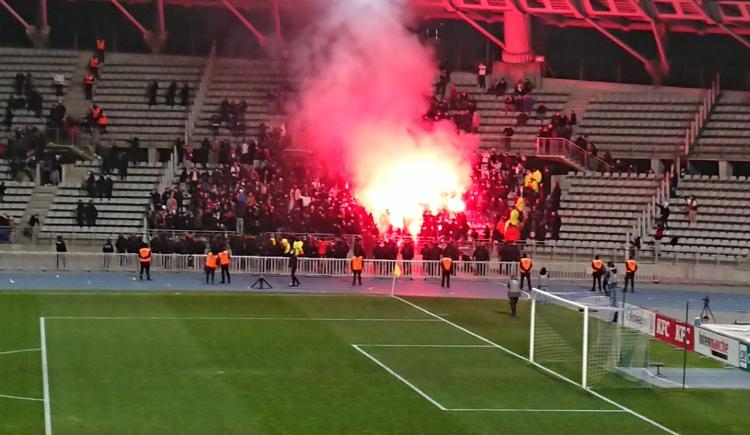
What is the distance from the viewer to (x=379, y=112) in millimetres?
53250

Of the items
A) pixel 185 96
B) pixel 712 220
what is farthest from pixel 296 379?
pixel 185 96

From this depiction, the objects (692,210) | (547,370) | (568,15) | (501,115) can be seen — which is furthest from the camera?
(501,115)

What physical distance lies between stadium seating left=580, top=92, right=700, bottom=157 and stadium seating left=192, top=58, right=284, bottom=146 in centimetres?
1213

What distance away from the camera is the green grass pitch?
72.4ft

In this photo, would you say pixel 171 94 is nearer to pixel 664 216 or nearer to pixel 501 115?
pixel 501 115

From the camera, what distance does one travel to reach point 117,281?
41.5 m

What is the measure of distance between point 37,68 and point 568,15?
2095 centimetres

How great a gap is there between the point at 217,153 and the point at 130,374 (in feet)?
90.0

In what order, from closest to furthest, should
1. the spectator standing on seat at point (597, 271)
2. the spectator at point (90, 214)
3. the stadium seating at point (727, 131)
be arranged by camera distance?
1. the spectator standing on seat at point (597, 271)
2. the spectator at point (90, 214)
3. the stadium seating at point (727, 131)

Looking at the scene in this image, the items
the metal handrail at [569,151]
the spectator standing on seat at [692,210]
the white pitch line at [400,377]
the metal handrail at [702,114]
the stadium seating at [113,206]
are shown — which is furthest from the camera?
the metal handrail at [702,114]

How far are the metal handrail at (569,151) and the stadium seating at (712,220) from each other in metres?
3.16

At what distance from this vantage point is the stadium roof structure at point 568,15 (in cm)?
4947

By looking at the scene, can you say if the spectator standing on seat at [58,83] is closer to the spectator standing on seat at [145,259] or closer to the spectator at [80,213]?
the spectator at [80,213]

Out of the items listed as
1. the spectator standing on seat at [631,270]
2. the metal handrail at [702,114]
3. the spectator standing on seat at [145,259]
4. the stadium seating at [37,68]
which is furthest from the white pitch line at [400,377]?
the stadium seating at [37,68]
